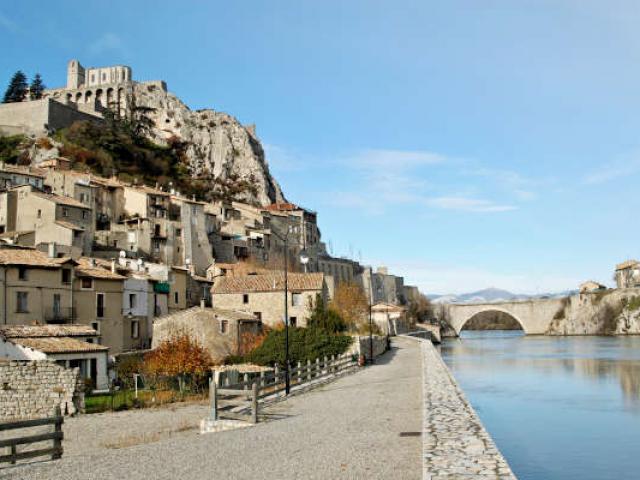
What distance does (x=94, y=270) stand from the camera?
42.4 m

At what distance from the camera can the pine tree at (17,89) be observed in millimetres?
116438

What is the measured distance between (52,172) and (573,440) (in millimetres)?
60571

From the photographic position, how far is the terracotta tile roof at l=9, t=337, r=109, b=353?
30.1 metres

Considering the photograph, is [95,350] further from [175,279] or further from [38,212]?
[38,212]

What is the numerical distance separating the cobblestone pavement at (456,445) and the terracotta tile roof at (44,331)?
20.5 meters

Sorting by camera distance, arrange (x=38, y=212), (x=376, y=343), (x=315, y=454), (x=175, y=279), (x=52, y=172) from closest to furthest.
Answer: (x=315, y=454)
(x=376, y=343)
(x=175, y=279)
(x=38, y=212)
(x=52, y=172)

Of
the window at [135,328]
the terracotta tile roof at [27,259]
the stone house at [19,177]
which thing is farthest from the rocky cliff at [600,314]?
the terracotta tile roof at [27,259]

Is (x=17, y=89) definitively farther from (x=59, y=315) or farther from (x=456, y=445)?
(x=456, y=445)

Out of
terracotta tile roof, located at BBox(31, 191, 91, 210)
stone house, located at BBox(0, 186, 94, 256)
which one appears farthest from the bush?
terracotta tile roof, located at BBox(31, 191, 91, 210)

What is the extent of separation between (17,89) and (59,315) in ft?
311

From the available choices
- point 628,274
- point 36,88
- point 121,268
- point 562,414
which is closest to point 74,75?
point 36,88

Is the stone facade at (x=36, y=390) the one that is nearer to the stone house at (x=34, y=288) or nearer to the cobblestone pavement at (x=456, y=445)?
→ the stone house at (x=34, y=288)

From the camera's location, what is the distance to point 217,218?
8325 cm

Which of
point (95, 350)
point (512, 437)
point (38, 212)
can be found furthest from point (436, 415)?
point (38, 212)
